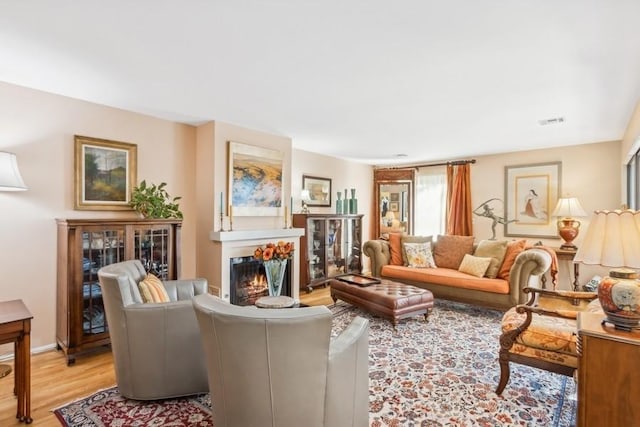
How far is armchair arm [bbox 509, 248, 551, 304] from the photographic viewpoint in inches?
151

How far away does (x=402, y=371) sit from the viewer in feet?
8.76

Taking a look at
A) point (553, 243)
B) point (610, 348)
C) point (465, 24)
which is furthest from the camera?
point (553, 243)

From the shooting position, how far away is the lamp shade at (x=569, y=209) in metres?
4.72

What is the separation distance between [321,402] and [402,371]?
1.44 m

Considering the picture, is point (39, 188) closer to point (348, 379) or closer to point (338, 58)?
point (338, 58)

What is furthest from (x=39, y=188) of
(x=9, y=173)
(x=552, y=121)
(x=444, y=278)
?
(x=552, y=121)

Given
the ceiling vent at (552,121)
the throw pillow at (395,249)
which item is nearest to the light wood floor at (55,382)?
the throw pillow at (395,249)

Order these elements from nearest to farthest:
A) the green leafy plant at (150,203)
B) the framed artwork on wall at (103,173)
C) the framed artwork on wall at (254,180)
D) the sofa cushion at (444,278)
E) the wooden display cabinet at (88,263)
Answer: the wooden display cabinet at (88,263) → the framed artwork on wall at (103,173) → the green leafy plant at (150,203) → the sofa cushion at (444,278) → the framed artwork on wall at (254,180)

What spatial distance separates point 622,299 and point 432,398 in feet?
4.23

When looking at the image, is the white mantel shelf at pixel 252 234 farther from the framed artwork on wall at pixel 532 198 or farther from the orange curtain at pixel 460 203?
the framed artwork on wall at pixel 532 198

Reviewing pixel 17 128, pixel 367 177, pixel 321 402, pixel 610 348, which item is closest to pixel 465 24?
pixel 610 348

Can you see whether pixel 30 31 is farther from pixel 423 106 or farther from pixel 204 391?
pixel 423 106

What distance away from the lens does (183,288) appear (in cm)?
287

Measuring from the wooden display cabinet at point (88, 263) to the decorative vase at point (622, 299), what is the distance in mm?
3540
